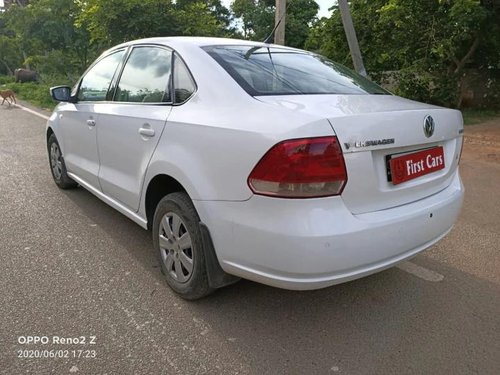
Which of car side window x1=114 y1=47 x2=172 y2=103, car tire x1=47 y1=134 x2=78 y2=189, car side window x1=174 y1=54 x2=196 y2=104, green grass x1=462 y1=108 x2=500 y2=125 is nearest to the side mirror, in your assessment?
A: car tire x1=47 y1=134 x2=78 y2=189

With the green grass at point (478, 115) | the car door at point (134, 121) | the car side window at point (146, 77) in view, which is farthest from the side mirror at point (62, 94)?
the green grass at point (478, 115)

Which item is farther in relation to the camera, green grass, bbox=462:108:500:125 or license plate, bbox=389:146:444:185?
green grass, bbox=462:108:500:125

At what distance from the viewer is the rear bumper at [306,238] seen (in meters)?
2.15

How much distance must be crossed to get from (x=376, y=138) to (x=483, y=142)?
679 cm

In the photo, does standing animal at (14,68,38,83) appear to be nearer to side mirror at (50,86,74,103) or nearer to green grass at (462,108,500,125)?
green grass at (462,108,500,125)

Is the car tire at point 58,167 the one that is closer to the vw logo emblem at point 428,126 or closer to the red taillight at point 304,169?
the red taillight at point 304,169

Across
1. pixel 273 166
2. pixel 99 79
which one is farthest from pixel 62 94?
pixel 273 166

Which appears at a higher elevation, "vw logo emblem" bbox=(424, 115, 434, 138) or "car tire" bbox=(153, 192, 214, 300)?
"vw logo emblem" bbox=(424, 115, 434, 138)

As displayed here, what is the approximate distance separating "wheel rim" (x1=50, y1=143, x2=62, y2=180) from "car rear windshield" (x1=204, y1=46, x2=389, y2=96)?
277 cm

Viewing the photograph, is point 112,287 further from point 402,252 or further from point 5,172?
point 5,172

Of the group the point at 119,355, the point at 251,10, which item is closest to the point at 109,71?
the point at 119,355

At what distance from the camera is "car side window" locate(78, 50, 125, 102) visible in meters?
3.78

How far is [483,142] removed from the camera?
8.04 meters

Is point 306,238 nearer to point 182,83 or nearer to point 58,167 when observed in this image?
point 182,83
